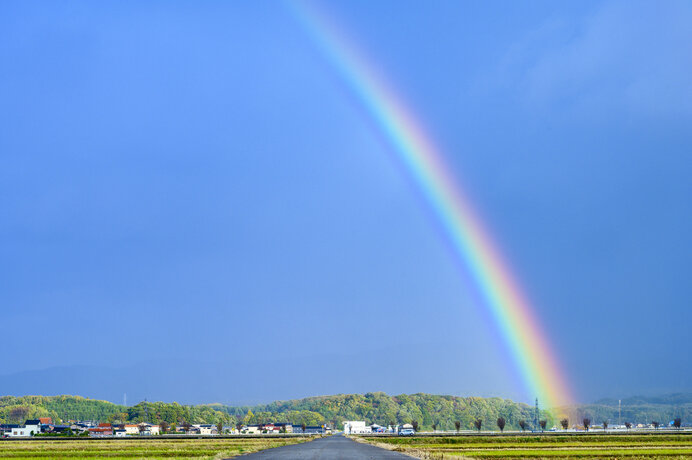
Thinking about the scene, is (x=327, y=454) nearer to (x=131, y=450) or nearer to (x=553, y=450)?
(x=553, y=450)

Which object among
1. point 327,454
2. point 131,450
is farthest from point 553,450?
point 131,450

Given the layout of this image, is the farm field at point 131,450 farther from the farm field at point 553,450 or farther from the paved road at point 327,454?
the farm field at point 553,450

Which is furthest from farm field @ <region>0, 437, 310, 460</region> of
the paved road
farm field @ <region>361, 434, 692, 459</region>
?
farm field @ <region>361, 434, 692, 459</region>

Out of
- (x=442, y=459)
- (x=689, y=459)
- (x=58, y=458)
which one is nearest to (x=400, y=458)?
(x=442, y=459)

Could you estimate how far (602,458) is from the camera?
74000mm

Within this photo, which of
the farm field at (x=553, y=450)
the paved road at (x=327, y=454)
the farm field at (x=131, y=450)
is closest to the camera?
the paved road at (x=327, y=454)

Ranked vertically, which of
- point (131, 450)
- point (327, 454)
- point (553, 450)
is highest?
point (327, 454)

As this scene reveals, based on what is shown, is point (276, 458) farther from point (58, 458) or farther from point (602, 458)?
point (602, 458)

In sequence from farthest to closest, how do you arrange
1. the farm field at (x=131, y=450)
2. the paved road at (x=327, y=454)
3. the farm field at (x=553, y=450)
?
the farm field at (x=131, y=450)
the farm field at (x=553, y=450)
the paved road at (x=327, y=454)

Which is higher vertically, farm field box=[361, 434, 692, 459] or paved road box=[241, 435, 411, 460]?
paved road box=[241, 435, 411, 460]

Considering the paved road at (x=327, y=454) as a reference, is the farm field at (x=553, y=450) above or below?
below

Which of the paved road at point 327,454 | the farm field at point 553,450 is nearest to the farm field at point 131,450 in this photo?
the paved road at point 327,454

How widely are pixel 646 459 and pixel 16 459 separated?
68621mm

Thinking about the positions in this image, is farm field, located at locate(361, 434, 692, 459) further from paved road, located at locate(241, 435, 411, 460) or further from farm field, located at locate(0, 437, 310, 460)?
farm field, located at locate(0, 437, 310, 460)
